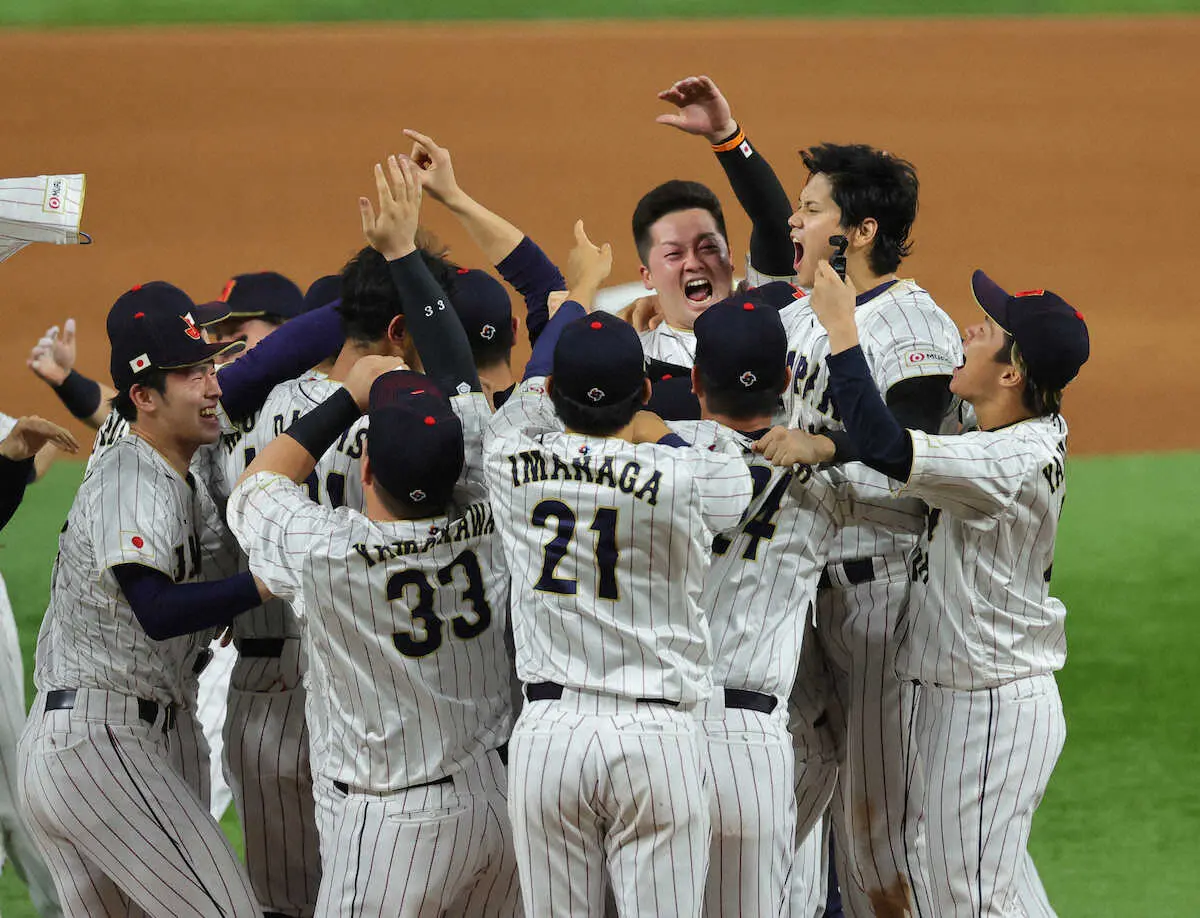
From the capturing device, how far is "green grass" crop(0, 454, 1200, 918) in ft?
17.3

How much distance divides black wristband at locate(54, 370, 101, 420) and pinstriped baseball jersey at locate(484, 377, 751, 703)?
115 inches

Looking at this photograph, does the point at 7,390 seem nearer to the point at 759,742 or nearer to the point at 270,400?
the point at 270,400

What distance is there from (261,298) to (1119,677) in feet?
13.2

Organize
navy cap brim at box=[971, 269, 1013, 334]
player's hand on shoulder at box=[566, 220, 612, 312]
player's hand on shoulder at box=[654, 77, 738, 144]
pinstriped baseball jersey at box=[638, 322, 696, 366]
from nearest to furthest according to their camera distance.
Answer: navy cap brim at box=[971, 269, 1013, 334], player's hand on shoulder at box=[566, 220, 612, 312], player's hand on shoulder at box=[654, 77, 738, 144], pinstriped baseball jersey at box=[638, 322, 696, 366]

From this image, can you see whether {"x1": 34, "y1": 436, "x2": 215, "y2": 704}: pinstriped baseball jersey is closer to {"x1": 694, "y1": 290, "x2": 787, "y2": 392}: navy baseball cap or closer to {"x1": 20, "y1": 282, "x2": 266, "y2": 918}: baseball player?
{"x1": 20, "y1": 282, "x2": 266, "y2": 918}: baseball player

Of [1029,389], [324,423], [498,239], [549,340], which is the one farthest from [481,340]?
[1029,389]

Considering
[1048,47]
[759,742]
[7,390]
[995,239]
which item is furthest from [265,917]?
[1048,47]

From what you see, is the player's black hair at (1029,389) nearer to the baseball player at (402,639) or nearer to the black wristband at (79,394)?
the baseball player at (402,639)

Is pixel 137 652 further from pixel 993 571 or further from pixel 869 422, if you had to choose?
pixel 993 571

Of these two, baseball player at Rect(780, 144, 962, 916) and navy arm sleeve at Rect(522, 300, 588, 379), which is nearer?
navy arm sleeve at Rect(522, 300, 588, 379)

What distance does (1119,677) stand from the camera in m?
6.72

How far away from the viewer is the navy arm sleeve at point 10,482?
14.2ft

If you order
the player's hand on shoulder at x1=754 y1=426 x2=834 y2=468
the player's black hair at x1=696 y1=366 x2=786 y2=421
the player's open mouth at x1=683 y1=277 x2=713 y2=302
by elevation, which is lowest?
the player's hand on shoulder at x1=754 y1=426 x2=834 y2=468

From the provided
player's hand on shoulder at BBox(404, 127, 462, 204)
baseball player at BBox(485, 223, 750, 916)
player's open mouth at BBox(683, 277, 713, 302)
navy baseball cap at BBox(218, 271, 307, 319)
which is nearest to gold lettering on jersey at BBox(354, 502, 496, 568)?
baseball player at BBox(485, 223, 750, 916)
